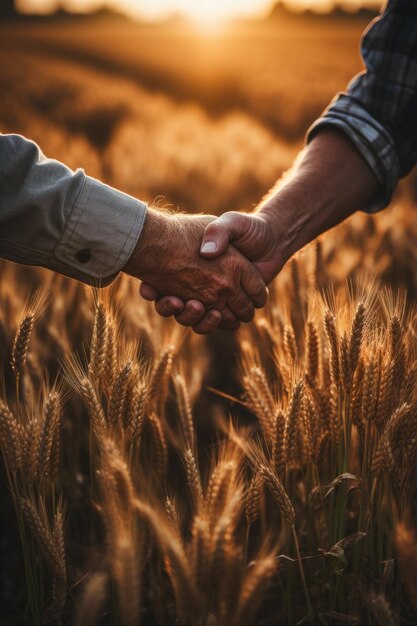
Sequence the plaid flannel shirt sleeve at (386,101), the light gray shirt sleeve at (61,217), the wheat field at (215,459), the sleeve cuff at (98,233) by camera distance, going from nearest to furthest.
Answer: the wheat field at (215,459)
the light gray shirt sleeve at (61,217)
the sleeve cuff at (98,233)
the plaid flannel shirt sleeve at (386,101)

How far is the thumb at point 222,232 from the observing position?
212 cm

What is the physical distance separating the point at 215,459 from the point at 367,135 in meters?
1.47

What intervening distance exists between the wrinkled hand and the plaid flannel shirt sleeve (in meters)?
0.54

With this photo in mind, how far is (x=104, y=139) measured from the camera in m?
9.95

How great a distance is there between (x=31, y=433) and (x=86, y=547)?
657 mm

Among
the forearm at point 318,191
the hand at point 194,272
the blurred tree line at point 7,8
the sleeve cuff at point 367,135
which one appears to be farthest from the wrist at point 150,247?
the blurred tree line at point 7,8

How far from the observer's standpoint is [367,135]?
2.32 metres

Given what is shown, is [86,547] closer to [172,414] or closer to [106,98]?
[172,414]

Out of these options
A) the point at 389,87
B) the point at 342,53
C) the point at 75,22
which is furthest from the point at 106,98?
the point at 75,22

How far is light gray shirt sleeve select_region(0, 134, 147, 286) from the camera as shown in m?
1.75

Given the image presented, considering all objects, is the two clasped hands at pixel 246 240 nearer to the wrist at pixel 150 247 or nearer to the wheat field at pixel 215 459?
the wrist at pixel 150 247

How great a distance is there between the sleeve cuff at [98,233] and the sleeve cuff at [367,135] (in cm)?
98

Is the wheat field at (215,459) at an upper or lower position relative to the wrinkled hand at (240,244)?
lower

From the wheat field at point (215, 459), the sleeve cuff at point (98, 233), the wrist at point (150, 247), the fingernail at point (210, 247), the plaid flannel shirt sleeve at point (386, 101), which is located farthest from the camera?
the plaid flannel shirt sleeve at point (386, 101)
